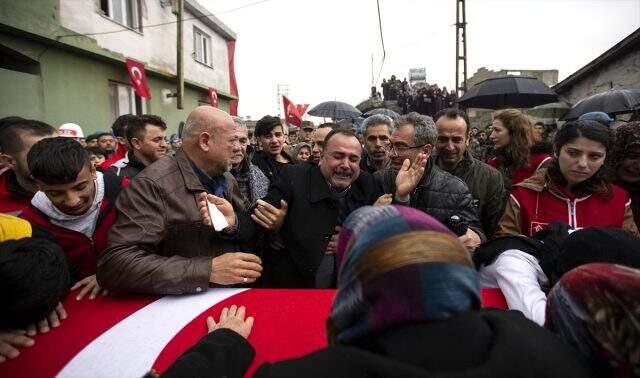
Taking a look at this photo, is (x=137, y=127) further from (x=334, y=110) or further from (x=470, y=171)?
(x=334, y=110)

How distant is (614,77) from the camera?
12234 mm

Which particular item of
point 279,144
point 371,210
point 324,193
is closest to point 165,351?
point 371,210

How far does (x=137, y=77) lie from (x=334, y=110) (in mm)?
4931

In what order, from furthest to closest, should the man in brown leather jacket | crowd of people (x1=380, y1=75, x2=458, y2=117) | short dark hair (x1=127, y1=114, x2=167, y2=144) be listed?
crowd of people (x1=380, y1=75, x2=458, y2=117)
short dark hair (x1=127, y1=114, x2=167, y2=144)
the man in brown leather jacket

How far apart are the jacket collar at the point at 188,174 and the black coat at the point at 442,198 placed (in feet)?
4.55

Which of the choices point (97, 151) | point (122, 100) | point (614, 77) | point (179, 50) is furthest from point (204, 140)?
point (614, 77)

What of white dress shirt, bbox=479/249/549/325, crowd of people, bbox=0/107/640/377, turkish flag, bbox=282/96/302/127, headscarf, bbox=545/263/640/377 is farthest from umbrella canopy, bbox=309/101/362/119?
headscarf, bbox=545/263/640/377

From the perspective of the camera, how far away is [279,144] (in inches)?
182

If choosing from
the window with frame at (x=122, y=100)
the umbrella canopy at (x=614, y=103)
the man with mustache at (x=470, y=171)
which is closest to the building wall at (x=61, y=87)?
the window with frame at (x=122, y=100)

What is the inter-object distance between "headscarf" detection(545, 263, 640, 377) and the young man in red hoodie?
6.17ft

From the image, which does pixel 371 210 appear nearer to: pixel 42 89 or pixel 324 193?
pixel 324 193

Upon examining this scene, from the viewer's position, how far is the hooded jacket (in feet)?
7.66

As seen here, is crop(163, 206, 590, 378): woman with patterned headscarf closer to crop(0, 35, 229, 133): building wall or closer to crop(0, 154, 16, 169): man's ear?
crop(0, 154, 16, 169): man's ear

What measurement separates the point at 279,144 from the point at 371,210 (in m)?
3.81
